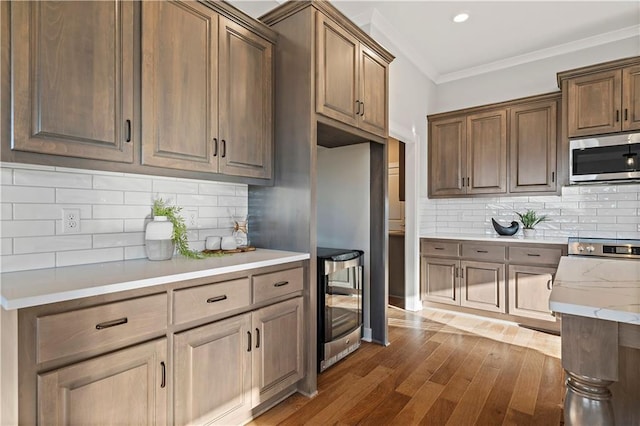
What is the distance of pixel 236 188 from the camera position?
100 inches

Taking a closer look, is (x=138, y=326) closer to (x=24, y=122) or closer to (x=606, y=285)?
(x=24, y=122)

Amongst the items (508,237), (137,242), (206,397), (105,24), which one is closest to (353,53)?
(105,24)

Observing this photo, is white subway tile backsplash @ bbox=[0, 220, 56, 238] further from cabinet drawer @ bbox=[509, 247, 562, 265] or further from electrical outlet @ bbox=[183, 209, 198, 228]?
cabinet drawer @ bbox=[509, 247, 562, 265]

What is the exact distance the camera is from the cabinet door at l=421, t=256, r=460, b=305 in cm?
397

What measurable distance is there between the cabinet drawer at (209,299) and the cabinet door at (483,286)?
292cm

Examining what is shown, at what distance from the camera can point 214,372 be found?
168 cm

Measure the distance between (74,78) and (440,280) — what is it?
3892 millimetres

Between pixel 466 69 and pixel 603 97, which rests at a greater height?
pixel 466 69

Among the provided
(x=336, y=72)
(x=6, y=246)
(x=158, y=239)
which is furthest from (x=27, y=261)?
(x=336, y=72)

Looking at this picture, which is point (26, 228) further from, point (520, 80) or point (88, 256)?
point (520, 80)

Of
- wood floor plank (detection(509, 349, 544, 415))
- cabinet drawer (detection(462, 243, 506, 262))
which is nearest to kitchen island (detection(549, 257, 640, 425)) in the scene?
wood floor plank (detection(509, 349, 544, 415))

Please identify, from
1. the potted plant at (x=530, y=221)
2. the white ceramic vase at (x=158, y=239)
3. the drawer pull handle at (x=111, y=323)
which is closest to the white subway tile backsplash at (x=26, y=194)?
the white ceramic vase at (x=158, y=239)

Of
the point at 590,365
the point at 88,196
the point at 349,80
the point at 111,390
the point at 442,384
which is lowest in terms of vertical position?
the point at 442,384

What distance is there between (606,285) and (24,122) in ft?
7.71
